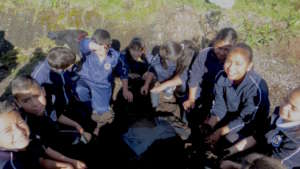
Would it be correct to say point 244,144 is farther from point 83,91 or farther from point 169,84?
point 83,91

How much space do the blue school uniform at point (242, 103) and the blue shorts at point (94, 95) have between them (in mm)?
1666

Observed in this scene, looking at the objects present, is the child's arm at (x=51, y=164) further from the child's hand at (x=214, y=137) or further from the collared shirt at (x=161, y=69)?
the collared shirt at (x=161, y=69)

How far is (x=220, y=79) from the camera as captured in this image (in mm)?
3227

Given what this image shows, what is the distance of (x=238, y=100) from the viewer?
3129mm

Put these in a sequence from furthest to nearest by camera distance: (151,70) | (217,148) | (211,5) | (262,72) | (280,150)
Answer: (211,5) → (262,72) → (151,70) → (217,148) → (280,150)

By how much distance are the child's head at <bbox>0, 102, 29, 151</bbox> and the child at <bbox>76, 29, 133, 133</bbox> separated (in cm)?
161

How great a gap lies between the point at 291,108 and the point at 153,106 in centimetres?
228

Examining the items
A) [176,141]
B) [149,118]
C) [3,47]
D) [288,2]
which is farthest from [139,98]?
[288,2]

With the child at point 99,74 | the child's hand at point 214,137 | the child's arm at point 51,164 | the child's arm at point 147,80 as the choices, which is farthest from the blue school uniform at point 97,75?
the child's hand at point 214,137

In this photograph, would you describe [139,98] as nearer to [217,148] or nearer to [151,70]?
[151,70]

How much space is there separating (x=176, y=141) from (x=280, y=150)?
5.16 feet

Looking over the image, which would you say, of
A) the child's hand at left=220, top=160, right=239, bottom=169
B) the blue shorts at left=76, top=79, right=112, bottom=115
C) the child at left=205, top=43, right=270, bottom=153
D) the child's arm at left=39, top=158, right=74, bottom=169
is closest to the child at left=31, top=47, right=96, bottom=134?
the blue shorts at left=76, top=79, right=112, bottom=115

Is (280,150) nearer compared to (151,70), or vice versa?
(280,150)

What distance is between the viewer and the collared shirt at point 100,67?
142 inches
